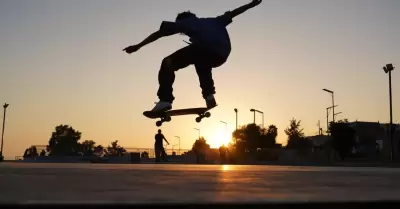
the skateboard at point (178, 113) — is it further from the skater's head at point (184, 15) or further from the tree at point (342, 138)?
the tree at point (342, 138)

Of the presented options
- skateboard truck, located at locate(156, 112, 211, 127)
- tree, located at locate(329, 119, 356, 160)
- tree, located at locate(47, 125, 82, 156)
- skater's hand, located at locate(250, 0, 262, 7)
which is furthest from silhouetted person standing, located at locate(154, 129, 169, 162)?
tree, located at locate(47, 125, 82, 156)

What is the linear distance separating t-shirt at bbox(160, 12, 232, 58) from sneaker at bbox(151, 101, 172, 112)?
3.88ft

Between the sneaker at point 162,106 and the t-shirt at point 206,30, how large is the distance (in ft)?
3.88

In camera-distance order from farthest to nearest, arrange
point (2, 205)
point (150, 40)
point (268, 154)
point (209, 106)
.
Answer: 1. point (268, 154)
2. point (209, 106)
3. point (150, 40)
4. point (2, 205)

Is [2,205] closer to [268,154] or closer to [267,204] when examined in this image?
[267,204]

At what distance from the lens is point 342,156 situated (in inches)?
2318

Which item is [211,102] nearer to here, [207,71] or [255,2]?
[207,71]

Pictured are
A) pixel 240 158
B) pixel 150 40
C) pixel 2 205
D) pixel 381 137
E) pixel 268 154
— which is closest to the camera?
pixel 2 205

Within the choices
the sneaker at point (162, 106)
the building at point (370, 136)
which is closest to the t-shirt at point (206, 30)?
the sneaker at point (162, 106)

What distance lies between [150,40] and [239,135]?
254ft

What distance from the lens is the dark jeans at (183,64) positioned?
8.68 metres

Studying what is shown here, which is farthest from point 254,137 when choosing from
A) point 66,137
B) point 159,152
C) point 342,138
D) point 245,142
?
point 159,152

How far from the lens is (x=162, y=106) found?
8891 mm

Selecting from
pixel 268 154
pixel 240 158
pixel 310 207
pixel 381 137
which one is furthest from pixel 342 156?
pixel 310 207
